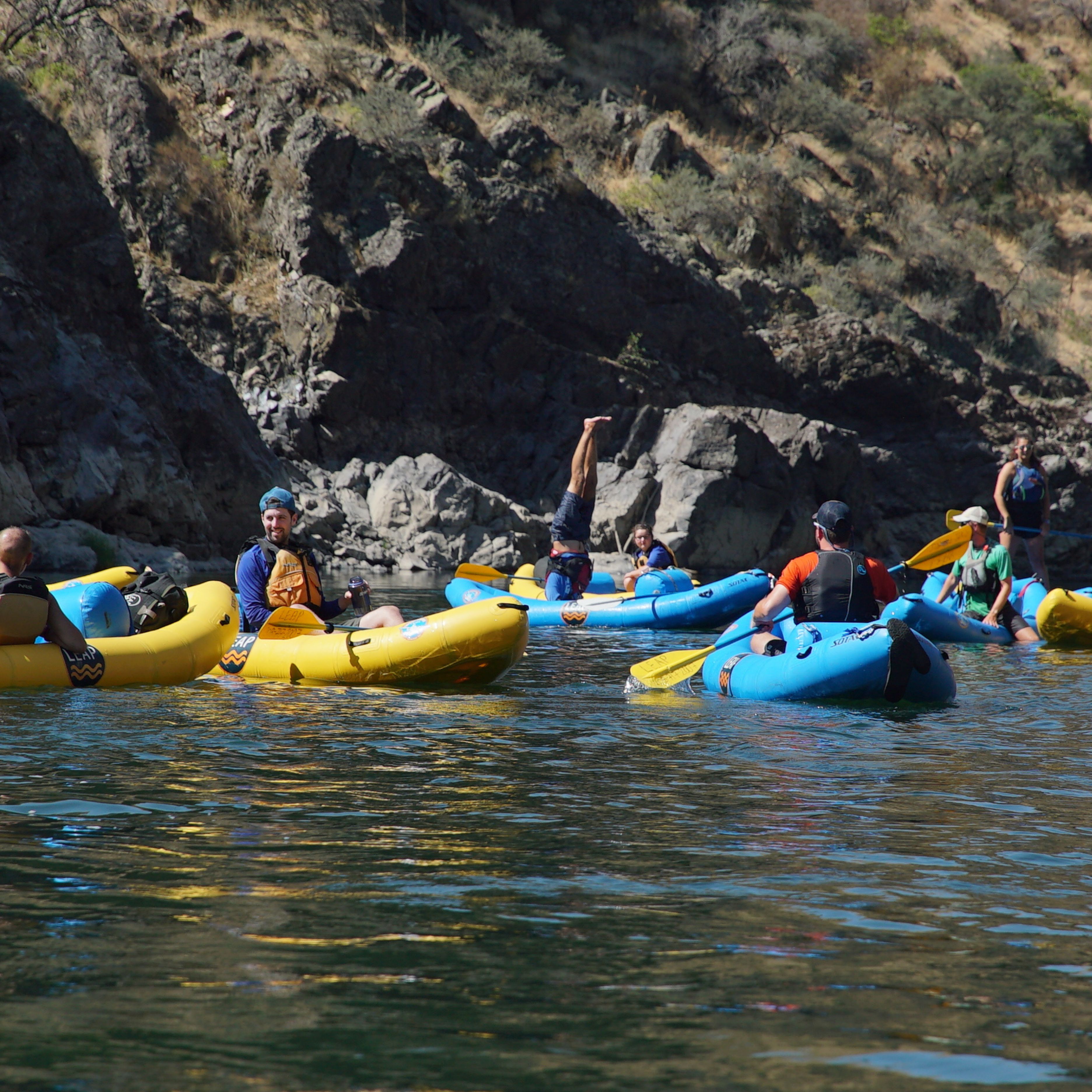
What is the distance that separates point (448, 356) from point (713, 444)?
6.28 metres

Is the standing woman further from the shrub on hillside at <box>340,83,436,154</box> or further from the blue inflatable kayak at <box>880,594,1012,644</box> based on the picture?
the shrub on hillside at <box>340,83,436,154</box>

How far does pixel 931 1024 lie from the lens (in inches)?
94.0

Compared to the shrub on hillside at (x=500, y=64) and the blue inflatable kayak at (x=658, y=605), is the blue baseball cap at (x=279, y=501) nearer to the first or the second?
the blue inflatable kayak at (x=658, y=605)

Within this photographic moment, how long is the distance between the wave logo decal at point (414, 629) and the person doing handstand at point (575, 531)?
4974 mm

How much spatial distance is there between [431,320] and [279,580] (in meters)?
18.8

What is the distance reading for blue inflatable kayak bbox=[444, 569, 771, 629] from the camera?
1165cm

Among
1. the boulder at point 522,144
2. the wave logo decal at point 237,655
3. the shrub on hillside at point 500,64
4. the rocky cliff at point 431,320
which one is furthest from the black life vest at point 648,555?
the shrub on hillside at point 500,64

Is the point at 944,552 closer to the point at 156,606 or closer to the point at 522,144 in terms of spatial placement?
the point at 156,606

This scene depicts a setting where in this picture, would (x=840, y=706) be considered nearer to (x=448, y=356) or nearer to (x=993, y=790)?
(x=993, y=790)

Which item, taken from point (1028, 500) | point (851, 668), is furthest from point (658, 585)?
point (851, 668)

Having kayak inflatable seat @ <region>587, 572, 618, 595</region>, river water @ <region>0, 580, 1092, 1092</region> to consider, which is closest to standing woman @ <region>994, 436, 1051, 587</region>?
kayak inflatable seat @ <region>587, 572, 618, 595</region>

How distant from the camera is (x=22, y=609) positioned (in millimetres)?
6539

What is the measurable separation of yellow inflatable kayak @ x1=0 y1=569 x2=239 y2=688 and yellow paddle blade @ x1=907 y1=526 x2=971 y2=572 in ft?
20.8

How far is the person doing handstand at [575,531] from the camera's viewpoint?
12.2 m
